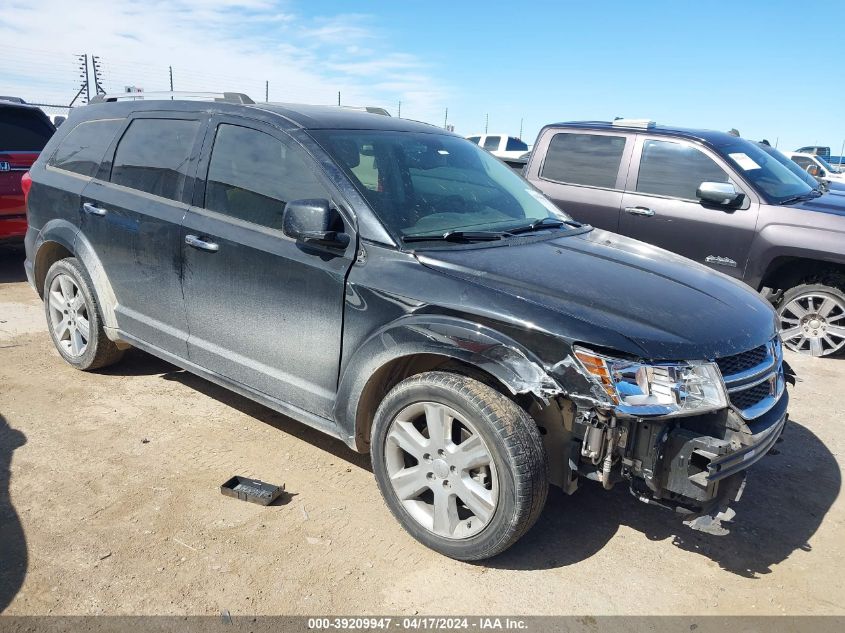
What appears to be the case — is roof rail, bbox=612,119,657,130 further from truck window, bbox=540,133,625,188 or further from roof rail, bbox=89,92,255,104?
roof rail, bbox=89,92,255,104

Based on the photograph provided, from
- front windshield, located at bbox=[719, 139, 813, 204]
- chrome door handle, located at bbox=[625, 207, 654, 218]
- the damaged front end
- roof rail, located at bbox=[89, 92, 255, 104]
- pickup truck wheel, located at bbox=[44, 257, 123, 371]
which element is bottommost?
pickup truck wheel, located at bbox=[44, 257, 123, 371]

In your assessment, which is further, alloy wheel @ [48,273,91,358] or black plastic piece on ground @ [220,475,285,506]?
alloy wheel @ [48,273,91,358]

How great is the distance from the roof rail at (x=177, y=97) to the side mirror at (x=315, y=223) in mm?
1109

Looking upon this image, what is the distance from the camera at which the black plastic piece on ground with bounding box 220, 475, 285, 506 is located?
3.24 metres

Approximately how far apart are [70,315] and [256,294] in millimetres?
2101

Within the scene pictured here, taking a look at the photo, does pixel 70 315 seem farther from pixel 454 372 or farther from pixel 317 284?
pixel 454 372

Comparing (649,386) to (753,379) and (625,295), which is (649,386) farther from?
(753,379)

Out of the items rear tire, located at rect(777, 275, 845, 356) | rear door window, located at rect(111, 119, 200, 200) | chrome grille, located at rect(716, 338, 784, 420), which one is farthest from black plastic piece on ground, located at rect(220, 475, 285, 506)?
rear tire, located at rect(777, 275, 845, 356)

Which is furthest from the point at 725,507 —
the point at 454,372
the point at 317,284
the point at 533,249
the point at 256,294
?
the point at 256,294

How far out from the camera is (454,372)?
9.23 feet

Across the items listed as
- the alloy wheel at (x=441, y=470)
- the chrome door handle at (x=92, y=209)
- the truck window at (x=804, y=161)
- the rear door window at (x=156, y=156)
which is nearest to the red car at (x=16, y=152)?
the chrome door handle at (x=92, y=209)

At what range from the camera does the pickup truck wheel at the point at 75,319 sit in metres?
4.45

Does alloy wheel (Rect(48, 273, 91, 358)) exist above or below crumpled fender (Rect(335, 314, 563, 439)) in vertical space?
below

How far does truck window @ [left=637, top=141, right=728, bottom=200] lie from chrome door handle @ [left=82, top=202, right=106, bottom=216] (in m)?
4.73
